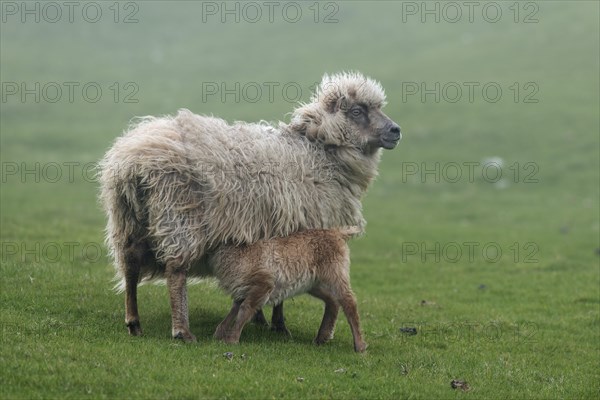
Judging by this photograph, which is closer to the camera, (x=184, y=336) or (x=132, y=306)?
(x=184, y=336)

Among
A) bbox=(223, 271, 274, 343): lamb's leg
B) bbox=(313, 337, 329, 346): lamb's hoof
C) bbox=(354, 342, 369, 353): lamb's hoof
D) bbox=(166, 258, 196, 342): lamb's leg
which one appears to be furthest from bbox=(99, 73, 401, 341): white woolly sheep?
bbox=(354, 342, 369, 353): lamb's hoof

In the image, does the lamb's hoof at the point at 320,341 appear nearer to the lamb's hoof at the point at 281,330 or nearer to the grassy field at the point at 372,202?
the grassy field at the point at 372,202

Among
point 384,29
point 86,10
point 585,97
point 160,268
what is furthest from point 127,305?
point 86,10

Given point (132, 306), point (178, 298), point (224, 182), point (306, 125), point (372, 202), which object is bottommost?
point (132, 306)

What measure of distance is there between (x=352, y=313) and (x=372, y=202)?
22553 mm

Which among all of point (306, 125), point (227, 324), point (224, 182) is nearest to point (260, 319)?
point (227, 324)

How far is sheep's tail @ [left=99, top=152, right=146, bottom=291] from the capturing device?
10.2 meters

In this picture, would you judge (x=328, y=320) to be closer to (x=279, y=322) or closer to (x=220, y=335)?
(x=279, y=322)

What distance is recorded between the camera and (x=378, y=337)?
1188 centimetres

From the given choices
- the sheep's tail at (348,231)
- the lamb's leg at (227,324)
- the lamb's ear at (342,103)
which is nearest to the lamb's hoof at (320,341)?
the lamb's leg at (227,324)

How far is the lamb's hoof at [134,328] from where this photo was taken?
10445 mm

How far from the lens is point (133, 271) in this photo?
415 inches

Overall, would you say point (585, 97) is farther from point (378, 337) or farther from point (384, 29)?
point (378, 337)

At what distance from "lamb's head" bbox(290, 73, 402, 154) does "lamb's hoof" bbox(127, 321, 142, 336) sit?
3.70 m
